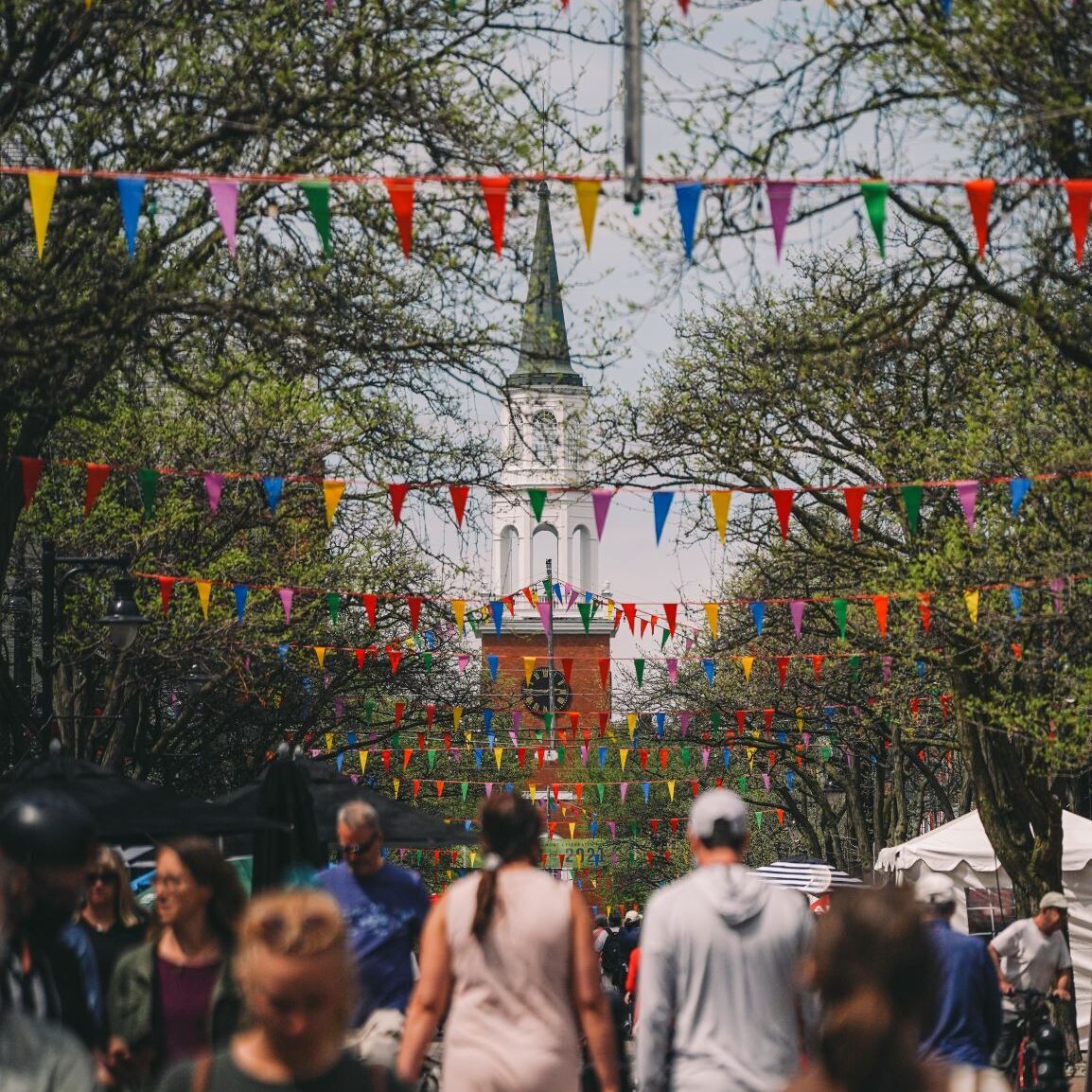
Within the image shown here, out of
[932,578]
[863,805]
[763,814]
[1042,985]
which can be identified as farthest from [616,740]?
[1042,985]

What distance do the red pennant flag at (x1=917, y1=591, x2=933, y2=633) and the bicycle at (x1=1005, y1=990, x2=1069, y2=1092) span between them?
4952mm

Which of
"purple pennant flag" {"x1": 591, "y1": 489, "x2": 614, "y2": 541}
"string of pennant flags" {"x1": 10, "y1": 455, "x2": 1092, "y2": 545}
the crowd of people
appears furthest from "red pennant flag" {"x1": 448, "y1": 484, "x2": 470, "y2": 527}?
the crowd of people

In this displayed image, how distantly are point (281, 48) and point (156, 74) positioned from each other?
903 mm

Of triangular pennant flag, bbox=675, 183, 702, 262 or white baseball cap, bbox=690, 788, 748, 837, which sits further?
triangular pennant flag, bbox=675, 183, 702, 262

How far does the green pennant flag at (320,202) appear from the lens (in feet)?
36.5

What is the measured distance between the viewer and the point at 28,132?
1353cm

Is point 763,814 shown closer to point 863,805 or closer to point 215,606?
point 863,805

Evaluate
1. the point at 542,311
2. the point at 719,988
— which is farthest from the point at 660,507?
the point at 719,988

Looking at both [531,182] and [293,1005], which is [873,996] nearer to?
[293,1005]

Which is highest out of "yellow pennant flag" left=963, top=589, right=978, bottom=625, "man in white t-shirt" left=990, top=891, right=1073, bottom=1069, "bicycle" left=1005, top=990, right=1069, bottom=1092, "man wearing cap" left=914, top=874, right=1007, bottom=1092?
"yellow pennant flag" left=963, top=589, right=978, bottom=625

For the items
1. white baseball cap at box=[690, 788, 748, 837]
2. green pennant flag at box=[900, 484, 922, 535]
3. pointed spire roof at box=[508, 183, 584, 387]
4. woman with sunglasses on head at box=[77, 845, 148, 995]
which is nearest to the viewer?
white baseball cap at box=[690, 788, 748, 837]

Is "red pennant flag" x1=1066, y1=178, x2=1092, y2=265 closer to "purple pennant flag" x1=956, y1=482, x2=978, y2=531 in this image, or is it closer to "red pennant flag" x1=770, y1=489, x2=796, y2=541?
"purple pennant flag" x1=956, y1=482, x2=978, y2=531

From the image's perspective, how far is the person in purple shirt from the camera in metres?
8.45

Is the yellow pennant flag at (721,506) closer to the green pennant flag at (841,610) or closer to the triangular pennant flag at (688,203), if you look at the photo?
the green pennant flag at (841,610)
